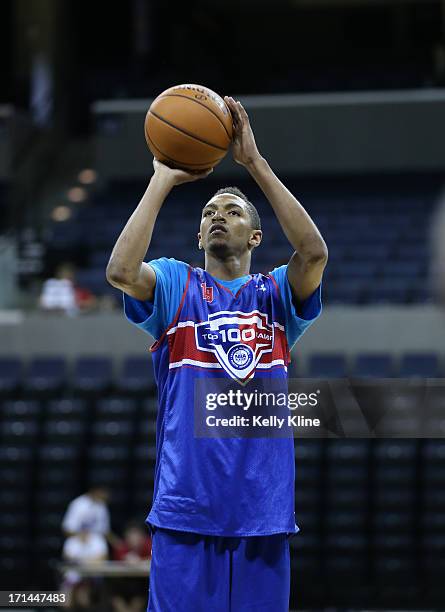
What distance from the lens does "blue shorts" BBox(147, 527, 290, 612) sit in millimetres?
3055

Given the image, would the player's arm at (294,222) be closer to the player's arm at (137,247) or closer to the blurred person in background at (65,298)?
the player's arm at (137,247)

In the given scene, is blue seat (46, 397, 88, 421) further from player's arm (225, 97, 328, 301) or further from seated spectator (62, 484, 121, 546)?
player's arm (225, 97, 328, 301)

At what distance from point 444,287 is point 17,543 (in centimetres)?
936

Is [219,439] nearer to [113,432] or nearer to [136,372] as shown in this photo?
[113,432]

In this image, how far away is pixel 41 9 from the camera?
18.9 m

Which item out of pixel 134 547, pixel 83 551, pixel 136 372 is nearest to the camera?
pixel 134 547

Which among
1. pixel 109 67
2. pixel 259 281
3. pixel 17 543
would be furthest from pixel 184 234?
pixel 259 281

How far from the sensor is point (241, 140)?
3307 mm

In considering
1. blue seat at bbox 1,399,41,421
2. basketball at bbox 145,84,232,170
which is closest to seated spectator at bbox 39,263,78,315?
blue seat at bbox 1,399,41,421

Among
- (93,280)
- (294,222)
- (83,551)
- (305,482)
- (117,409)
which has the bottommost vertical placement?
(83,551)

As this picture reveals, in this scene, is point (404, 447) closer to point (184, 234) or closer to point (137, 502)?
point (137, 502)

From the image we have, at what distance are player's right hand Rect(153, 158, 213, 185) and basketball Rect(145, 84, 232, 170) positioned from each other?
0.06 ft

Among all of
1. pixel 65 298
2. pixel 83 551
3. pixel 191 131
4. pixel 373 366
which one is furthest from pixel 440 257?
pixel 65 298

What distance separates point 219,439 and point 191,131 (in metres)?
0.92
